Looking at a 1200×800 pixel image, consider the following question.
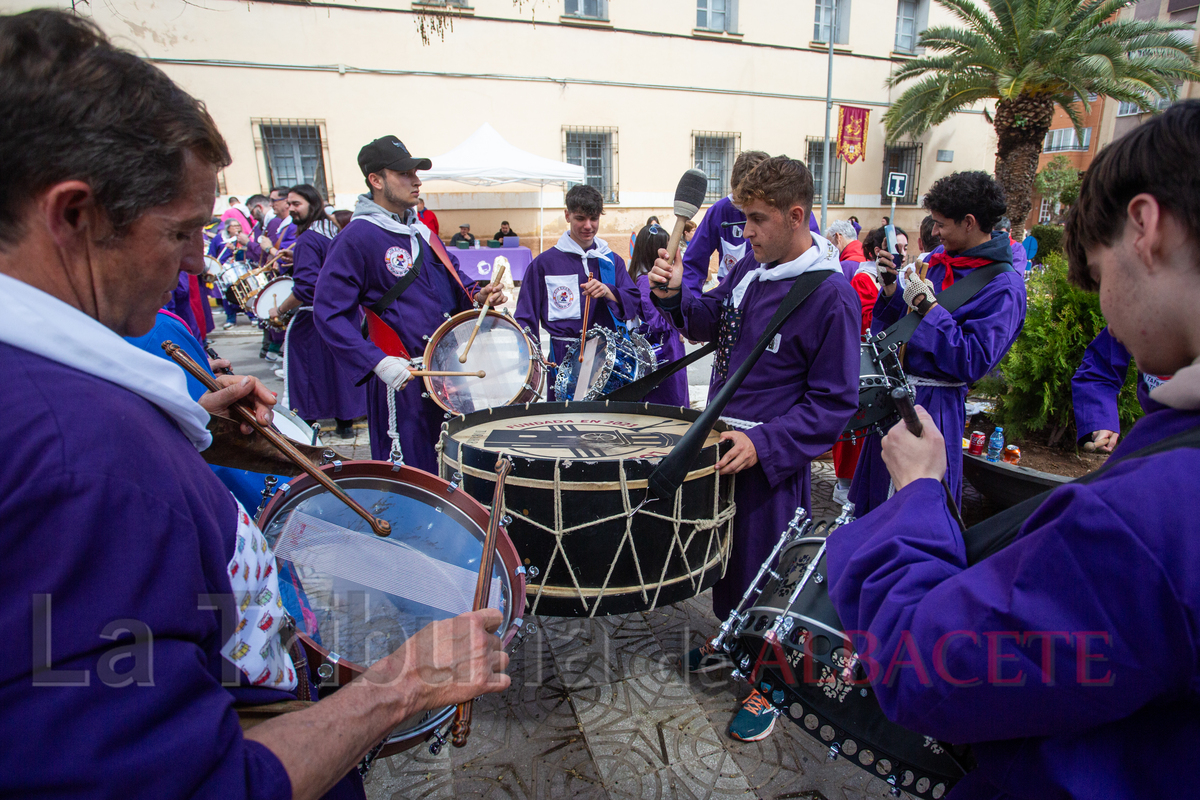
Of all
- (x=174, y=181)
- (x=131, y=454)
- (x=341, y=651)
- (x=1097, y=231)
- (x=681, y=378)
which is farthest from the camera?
(x=681, y=378)

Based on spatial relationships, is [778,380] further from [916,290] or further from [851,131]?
[851,131]

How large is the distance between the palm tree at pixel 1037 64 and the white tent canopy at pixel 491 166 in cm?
939

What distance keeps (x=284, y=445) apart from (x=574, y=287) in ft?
10.8

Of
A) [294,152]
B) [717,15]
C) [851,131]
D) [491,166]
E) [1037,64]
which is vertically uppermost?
[717,15]

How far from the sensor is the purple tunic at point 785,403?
237 cm

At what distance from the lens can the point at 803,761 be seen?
223 centimetres

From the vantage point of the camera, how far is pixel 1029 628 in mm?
814

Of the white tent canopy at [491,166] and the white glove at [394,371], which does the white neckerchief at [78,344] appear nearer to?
the white glove at [394,371]

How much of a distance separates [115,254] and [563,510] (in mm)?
1353

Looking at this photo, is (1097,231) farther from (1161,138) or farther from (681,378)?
(681,378)

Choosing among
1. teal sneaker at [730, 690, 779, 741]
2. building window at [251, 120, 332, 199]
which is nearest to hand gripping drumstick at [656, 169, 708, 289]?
teal sneaker at [730, 690, 779, 741]

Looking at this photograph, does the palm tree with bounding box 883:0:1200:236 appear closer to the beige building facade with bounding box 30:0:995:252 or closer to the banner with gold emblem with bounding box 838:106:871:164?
the banner with gold emblem with bounding box 838:106:871:164

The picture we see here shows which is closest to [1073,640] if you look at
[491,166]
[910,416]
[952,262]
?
[910,416]

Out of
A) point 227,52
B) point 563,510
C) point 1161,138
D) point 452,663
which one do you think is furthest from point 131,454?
point 227,52
